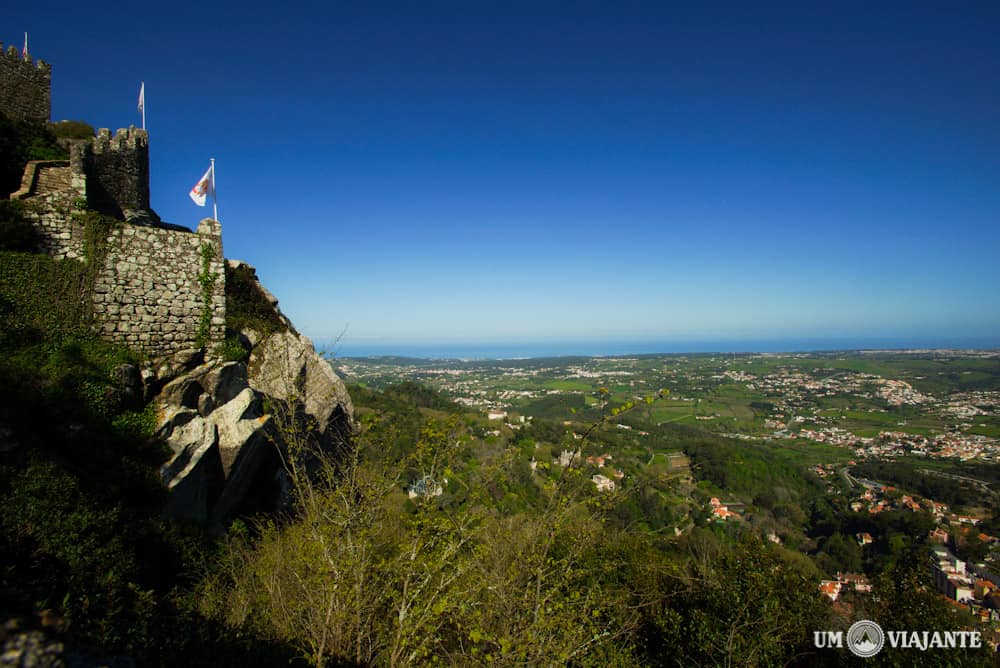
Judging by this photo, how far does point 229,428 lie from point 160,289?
3.45 metres

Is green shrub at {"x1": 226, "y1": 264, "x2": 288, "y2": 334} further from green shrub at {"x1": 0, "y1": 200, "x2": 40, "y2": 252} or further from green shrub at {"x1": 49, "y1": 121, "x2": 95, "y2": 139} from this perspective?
green shrub at {"x1": 49, "y1": 121, "x2": 95, "y2": 139}

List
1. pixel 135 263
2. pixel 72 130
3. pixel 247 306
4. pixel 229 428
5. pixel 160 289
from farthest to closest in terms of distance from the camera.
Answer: pixel 72 130 → pixel 247 306 → pixel 160 289 → pixel 135 263 → pixel 229 428

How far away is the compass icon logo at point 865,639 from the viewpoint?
8445 mm

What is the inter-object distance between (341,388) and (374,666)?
9.10 metres

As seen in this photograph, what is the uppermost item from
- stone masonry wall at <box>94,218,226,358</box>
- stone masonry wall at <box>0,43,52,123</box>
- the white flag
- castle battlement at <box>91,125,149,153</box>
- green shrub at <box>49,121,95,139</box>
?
stone masonry wall at <box>0,43,52,123</box>

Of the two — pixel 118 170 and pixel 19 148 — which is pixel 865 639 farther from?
pixel 19 148

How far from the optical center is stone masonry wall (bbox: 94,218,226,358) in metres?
8.53

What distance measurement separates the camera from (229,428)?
8.67m

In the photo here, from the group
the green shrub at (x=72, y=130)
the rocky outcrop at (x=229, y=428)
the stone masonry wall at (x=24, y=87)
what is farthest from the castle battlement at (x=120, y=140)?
the rocky outcrop at (x=229, y=428)

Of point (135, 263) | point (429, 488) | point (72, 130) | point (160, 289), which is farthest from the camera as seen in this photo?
point (72, 130)

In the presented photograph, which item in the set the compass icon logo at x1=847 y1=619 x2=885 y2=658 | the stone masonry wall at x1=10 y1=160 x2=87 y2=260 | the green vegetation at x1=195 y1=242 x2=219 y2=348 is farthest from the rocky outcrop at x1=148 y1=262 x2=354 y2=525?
the compass icon logo at x1=847 y1=619 x2=885 y2=658

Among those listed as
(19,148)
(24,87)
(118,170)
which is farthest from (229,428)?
(24,87)

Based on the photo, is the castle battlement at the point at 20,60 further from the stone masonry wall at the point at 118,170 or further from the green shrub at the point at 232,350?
the green shrub at the point at 232,350

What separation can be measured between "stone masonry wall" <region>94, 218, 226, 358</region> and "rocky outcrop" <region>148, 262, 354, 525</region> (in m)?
0.69
